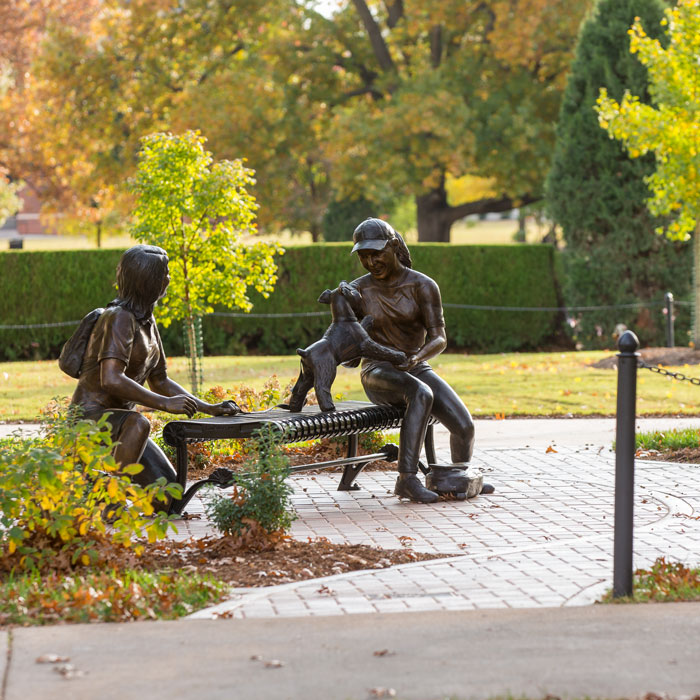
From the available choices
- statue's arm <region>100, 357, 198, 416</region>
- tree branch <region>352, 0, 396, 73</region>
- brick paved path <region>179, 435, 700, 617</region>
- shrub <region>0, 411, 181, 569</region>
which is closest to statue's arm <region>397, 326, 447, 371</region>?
brick paved path <region>179, 435, 700, 617</region>

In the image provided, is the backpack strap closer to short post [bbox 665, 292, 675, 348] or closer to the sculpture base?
the sculpture base

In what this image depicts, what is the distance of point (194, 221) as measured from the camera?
13.0 m

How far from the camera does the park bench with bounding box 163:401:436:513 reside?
7465mm

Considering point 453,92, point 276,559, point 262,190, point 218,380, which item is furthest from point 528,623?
point 262,190

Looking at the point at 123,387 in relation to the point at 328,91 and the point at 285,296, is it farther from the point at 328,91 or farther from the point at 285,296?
the point at 328,91

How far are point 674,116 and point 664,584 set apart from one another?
1324 centimetres

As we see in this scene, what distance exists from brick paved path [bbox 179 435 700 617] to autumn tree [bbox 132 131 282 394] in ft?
12.7


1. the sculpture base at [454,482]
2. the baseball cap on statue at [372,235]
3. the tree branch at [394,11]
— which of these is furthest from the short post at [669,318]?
the baseball cap on statue at [372,235]

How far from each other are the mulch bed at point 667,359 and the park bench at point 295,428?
9.91 metres

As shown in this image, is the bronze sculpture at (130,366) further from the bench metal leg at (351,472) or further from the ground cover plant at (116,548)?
the bench metal leg at (351,472)

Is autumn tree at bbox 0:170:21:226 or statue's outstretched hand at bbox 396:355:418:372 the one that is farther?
autumn tree at bbox 0:170:21:226

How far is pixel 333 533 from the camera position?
713 cm

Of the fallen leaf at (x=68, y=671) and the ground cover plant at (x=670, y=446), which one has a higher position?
the fallen leaf at (x=68, y=671)

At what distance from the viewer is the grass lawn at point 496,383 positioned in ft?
45.3
